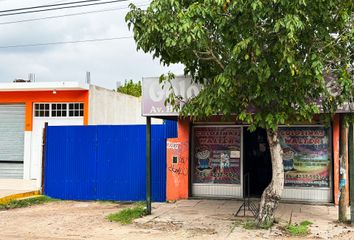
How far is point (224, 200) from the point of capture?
12148 millimetres

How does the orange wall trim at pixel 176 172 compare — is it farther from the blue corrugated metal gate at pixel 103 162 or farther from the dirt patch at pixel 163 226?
the dirt patch at pixel 163 226

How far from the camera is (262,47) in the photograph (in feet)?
25.9

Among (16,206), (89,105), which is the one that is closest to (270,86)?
(16,206)

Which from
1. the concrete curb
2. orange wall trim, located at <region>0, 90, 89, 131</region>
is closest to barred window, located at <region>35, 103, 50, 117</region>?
orange wall trim, located at <region>0, 90, 89, 131</region>

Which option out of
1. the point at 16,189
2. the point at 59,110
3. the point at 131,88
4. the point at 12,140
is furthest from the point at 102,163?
the point at 131,88

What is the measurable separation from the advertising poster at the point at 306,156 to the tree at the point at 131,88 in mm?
27046

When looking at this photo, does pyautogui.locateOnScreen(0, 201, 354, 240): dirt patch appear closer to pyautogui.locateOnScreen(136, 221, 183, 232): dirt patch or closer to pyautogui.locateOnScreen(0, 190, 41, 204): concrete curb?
pyautogui.locateOnScreen(136, 221, 183, 232): dirt patch

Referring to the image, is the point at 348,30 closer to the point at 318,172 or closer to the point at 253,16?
the point at 253,16

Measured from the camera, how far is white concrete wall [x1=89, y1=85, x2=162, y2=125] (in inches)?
690

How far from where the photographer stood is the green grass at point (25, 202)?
1201 cm

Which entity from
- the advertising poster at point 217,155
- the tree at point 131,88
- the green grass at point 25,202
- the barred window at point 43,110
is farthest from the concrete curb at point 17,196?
the tree at point 131,88

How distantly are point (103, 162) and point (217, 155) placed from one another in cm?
349

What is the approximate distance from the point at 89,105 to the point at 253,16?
1085 centimetres

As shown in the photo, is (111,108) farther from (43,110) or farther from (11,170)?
(11,170)
